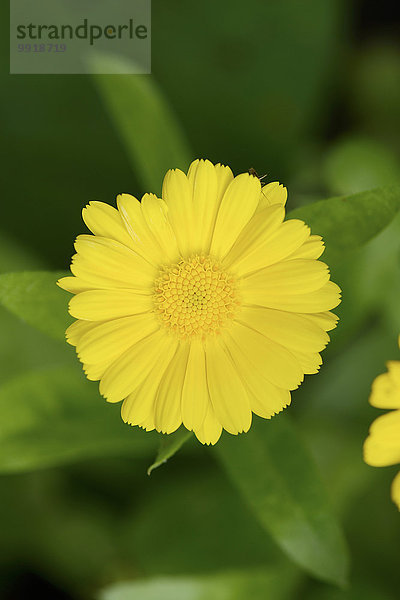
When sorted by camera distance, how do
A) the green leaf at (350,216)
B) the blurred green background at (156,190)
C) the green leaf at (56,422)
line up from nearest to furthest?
the green leaf at (350,216) → the green leaf at (56,422) → the blurred green background at (156,190)

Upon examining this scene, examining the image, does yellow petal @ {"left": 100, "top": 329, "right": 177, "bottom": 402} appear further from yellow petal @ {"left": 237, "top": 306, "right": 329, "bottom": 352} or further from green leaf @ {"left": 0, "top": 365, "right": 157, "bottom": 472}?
green leaf @ {"left": 0, "top": 365, "right": 157, "bottom": 472}

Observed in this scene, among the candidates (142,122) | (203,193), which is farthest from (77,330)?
(142,122)

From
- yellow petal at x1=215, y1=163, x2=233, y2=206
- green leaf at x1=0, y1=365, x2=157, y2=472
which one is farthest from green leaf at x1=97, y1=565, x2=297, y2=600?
yellow petal at x1=215, y1=163, x2=233, y2=206

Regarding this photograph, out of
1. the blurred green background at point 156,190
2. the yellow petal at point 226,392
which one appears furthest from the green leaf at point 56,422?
the yellow petal at point 226,392

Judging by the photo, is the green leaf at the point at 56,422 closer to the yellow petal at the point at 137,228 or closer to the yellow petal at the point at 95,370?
the yellow petal at the point at 95,370

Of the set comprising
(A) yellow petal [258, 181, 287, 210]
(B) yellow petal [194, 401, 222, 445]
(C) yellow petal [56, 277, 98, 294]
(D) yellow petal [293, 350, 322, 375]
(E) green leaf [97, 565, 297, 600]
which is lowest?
(E) green leaf [97, 565, 297, 600]

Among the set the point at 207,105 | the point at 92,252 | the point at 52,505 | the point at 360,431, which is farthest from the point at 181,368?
the point at 207,105

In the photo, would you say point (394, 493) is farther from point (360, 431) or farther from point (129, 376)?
point (360, 431)
